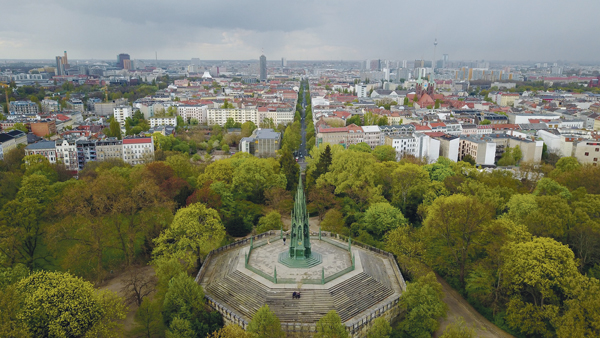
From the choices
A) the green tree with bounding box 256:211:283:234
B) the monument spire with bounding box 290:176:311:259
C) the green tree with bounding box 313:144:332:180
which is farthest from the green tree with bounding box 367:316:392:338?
the green tree with bounding box 313:144:332:180

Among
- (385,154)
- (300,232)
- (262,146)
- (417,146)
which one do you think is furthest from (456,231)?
(262,146)

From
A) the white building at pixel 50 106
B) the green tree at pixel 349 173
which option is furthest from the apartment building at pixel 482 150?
the white building at pixel 50 106

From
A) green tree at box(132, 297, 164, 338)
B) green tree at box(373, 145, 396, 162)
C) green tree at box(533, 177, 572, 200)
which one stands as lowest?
green tree at box(132, 297, 164, 338)

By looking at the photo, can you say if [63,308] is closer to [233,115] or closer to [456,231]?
[456,231]

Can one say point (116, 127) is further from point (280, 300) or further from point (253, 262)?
point (280, 300)

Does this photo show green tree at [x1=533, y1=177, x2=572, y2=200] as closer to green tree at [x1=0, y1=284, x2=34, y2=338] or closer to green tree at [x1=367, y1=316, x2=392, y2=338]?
green tree at [x1=367, y1=316, x2=392, y2=338]

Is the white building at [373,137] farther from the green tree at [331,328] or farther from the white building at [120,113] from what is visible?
the white building at [120,113]

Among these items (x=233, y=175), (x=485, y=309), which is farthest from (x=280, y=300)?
(x=233, y=175)
